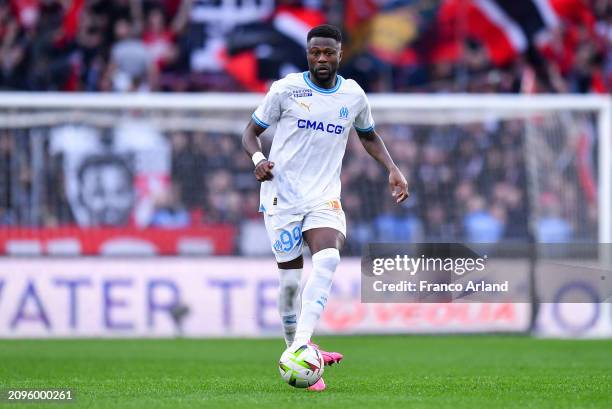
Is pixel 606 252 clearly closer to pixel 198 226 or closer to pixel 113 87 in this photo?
pixel 198 226

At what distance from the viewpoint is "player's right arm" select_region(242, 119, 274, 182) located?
8.16 metres

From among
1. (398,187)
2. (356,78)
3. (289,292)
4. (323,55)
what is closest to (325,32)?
(323,55)

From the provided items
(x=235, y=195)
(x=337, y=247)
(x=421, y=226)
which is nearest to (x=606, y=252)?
(x=421, y=226)

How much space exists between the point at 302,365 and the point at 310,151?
1529 millimetres

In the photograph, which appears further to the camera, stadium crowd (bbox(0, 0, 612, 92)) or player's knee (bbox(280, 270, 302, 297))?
stadium crowd (bbox(0, 0, 612, 92))

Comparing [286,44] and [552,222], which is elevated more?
[286,44]

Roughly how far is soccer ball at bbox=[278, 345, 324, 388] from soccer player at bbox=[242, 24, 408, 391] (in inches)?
14.4

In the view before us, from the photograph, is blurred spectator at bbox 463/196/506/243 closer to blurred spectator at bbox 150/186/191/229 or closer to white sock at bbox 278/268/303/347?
blurred spectator at bbox 150/186/191/229

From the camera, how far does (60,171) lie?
54.7ft

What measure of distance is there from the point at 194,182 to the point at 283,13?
537cm

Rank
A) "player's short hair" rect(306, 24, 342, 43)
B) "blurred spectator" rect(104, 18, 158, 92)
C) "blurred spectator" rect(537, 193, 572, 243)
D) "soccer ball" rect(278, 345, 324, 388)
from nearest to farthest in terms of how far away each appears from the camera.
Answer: "soccer ball" rect(278, 345, 324, 388) → "player's short hair" rect(306, 24, 342, 43) → "blurred spectator" rect(537, 193, 572, 243) → "blurred spectator" rect(104, 18, 158, 92)

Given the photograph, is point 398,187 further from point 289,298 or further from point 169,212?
point 169,212

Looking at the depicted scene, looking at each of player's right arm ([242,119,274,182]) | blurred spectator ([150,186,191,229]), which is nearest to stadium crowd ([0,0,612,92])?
blurred spectator ([150,186,191,229])

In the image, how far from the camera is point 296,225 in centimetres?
855
